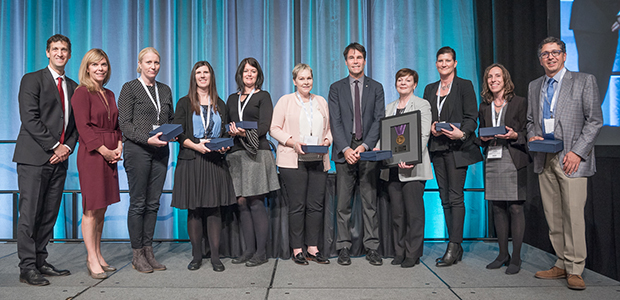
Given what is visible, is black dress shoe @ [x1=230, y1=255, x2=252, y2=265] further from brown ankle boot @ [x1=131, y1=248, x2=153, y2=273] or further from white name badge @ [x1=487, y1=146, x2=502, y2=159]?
white name badge @ [x1=487, y1=146, x2=502, y2=159]

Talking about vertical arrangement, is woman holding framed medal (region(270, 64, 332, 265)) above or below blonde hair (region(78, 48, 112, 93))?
below

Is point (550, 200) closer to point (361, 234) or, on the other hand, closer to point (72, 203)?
point (361, 234)

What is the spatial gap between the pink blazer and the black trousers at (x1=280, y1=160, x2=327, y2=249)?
0.22 feet

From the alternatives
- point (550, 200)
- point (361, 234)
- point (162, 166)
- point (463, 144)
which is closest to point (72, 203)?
point (162, 166)

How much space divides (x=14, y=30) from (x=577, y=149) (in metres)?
5.54

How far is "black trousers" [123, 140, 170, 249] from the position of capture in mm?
2812

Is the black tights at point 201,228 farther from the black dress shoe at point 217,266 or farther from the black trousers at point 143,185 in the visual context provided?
the black trousers at point 143,185

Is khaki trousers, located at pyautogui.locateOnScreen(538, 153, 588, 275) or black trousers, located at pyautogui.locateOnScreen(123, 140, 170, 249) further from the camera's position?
black trousers, located at pyautogui.locateOnScreen(123, 140, 170, 249)

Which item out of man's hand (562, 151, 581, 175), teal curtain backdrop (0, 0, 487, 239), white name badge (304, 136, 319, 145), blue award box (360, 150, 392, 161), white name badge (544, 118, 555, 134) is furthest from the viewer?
teal curtain backdrop (0, 0, 487, 239)

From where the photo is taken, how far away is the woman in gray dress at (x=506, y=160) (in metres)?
2.89

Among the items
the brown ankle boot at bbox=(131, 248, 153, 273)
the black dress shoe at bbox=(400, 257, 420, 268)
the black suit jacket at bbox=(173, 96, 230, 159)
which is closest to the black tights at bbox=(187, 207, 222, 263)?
the brown ankle boot at bbox=(131, 248, 153, 273)

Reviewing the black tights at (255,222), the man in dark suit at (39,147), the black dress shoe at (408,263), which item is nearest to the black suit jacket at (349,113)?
the black tights at (255,222)

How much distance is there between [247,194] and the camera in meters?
3.03

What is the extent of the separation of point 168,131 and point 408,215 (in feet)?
6.36
